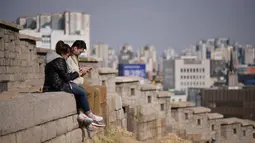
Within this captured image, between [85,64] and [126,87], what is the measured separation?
10.2 ft

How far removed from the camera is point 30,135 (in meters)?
5.10

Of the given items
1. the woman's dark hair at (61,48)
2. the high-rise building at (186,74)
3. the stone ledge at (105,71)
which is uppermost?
the woman's dark hair at (61,48)

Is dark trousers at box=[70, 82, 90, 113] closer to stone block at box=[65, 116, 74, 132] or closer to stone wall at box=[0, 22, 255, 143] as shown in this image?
stone wall at box=[0, 22, 255, 143]

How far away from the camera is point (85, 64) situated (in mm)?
15531

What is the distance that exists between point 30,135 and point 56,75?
5.91ft

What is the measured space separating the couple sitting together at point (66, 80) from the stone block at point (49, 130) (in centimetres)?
105

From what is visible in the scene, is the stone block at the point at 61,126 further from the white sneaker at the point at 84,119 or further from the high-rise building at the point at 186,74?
the high-rise building at the point at 186,74

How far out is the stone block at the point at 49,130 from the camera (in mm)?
5527

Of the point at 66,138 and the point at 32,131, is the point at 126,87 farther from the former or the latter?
the point at 32,131

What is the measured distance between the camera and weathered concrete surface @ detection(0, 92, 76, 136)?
4613 mm

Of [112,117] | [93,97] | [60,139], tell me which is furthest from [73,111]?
[112,117]

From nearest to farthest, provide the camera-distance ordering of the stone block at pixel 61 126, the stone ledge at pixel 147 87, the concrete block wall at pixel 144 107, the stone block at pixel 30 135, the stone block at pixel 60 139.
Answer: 1. the stone block at pixel 30 135
2. the stone block at pixel 60 139
3. the stone block at pixel 61 126
4. the concrete block wall at pixel 144 107
5. the stone ledge at pixel 147 87

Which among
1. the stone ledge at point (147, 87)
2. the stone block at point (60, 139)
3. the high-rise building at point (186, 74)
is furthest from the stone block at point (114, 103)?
the high-rise building at point (186, 74)

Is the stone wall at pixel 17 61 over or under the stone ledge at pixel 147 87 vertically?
over
